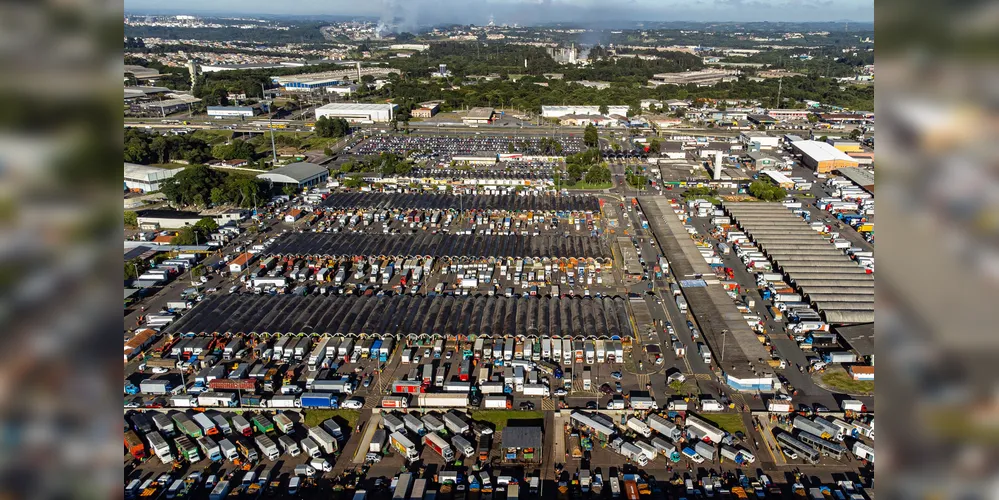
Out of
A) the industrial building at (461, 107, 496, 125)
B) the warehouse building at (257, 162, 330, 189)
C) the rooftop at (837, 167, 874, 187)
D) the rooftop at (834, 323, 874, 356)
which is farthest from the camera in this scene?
the industrial building at (461, 107, 496, 125)

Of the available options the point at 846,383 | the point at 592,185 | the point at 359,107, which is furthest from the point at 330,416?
the point at 359,107

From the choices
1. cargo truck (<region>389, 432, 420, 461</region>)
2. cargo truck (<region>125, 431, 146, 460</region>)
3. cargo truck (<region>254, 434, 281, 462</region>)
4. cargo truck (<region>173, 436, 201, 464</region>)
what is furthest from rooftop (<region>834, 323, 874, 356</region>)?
cargo truck (<region>125, 431, 146, 460</region>)

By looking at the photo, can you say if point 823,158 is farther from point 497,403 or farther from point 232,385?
point 232,385

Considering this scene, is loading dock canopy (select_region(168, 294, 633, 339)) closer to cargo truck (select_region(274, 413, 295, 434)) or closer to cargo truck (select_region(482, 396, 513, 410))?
cargo truck (select_region(482, 396, 513, 410))

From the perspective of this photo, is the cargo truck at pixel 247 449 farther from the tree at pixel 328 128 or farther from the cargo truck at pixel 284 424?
the tree at pixel 328 128

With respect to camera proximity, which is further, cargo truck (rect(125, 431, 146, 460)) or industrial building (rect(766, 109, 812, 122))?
industrial building (rect(766, 109, 812, 122))
